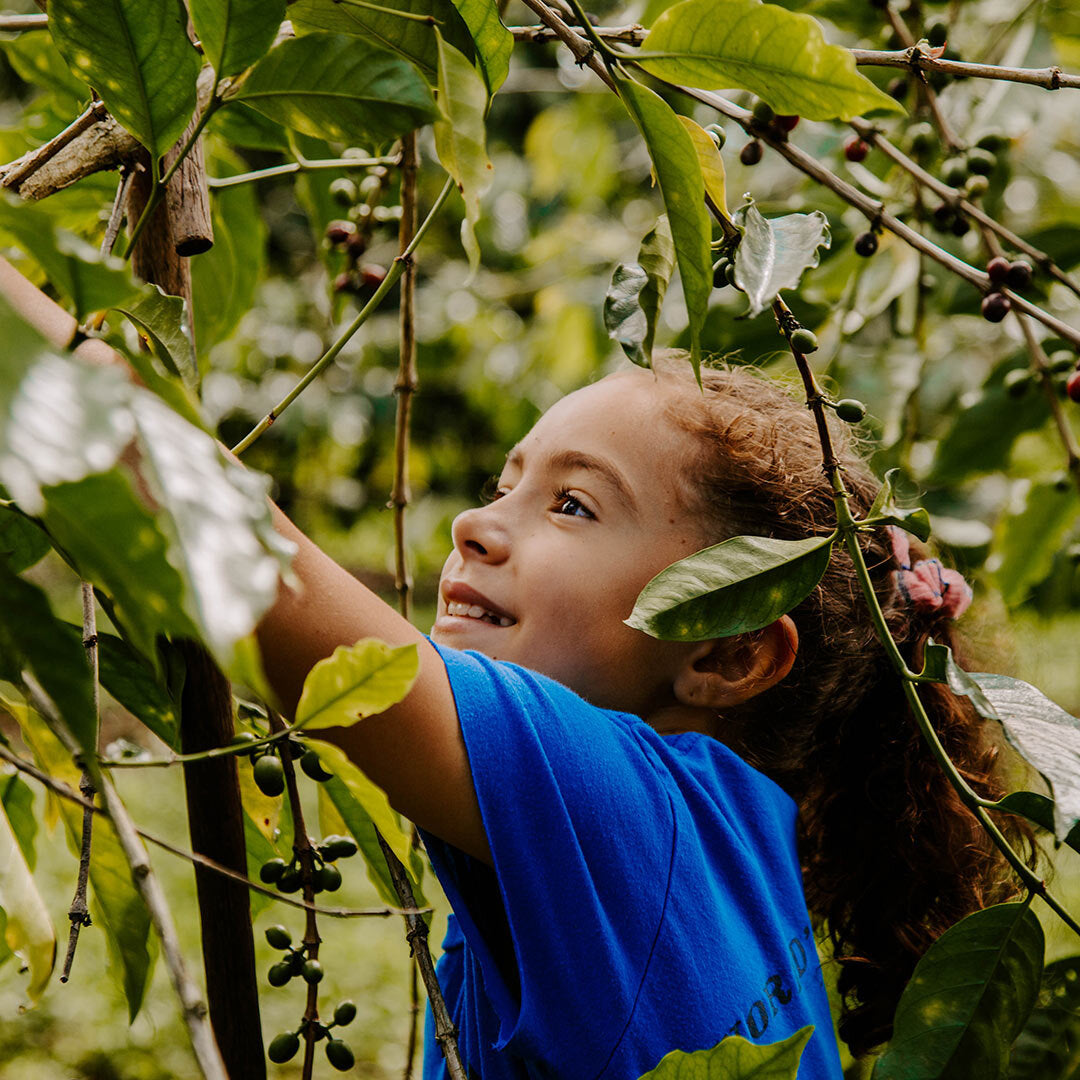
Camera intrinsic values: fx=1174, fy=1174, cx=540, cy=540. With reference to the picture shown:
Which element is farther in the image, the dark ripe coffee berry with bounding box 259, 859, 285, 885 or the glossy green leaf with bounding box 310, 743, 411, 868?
the dark ripe coffee berry with bounding box 259, 859, 285, 885

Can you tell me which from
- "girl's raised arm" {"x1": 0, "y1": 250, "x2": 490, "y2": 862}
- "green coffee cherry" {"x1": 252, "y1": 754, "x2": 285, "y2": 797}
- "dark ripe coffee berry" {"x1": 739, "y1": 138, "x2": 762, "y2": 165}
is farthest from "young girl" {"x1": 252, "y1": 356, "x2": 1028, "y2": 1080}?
"dark ripe coffee berry" {"x1": 739, "y1": 138, "x2": 762, "y2": 165}

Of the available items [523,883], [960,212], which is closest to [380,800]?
[523,883]

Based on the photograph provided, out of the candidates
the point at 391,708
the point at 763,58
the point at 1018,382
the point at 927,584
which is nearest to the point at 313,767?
the point at 391,708

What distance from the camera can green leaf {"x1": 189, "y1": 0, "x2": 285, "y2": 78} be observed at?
538 millimetres

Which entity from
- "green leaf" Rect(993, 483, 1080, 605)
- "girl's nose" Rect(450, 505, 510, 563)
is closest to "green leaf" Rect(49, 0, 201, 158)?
"girl's nose" Rect(450, 505, 510, 563)

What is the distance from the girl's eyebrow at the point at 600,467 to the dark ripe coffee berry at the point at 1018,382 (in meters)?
0.54

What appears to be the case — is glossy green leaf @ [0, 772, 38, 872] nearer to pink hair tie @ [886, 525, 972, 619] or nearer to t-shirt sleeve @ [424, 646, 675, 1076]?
t-shirt sleeve @ [424, 646, 675, 1076]

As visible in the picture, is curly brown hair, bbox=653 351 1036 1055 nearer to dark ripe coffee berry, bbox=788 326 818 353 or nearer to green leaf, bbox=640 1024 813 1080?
dark ripe coffee berry, bbox=788 326 818 353

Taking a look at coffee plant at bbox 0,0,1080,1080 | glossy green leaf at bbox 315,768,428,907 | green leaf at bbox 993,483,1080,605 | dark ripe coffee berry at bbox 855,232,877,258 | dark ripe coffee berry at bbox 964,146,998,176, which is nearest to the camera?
coffee plant at bbox 0,0,1080,1080

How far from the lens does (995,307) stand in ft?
Result: 2.87

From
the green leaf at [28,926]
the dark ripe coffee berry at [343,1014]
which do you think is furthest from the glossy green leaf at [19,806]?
the dark ripe coffee berry at [343,1014]

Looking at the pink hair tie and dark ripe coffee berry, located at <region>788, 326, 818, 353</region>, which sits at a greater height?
dark ripe coffee berry, located at <region>788, 326, 818, 353</region>

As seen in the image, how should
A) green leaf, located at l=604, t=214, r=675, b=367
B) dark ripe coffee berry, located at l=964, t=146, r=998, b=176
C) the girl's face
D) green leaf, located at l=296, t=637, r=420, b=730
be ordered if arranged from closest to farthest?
green leaf, located at l=296, t=637, r=420, b=730
green leaf, located at l=604, t=214, r=675, b=367
the girl's face
dark ripe coffee berry, located at l=964, t=146, r=998, b=176

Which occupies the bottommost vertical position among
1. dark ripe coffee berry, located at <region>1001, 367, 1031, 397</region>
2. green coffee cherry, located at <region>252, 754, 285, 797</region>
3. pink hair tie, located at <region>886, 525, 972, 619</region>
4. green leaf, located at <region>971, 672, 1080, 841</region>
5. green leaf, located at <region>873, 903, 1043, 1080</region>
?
green leaf, located at <region>873, 903, 1043, 1080</region>
